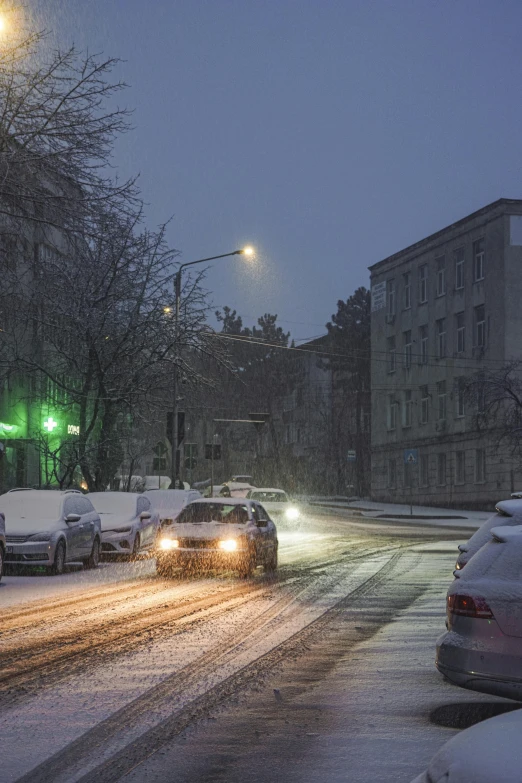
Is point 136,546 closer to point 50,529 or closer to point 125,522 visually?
point 125,522

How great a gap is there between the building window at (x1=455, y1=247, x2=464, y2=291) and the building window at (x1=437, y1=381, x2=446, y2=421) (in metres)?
5.59

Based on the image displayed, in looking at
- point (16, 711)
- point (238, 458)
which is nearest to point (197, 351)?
point (16, 711)

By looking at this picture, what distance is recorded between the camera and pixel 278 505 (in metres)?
54.6

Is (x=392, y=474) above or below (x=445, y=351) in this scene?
below

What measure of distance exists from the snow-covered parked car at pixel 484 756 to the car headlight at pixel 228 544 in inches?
708

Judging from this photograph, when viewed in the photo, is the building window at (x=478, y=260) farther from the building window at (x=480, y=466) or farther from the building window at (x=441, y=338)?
the building window at (x=480, y=466)

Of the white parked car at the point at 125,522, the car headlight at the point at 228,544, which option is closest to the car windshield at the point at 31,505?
the white parked car at the point at 125,522

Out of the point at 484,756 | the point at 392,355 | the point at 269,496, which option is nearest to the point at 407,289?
the point at 392,355

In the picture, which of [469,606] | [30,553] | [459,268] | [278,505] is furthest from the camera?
[459,268]

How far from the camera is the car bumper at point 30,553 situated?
72.6 ft

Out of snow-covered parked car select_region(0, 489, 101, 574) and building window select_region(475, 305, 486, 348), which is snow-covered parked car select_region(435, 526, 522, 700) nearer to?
snow-covered parked car select_region(0, 489, 101, 574)

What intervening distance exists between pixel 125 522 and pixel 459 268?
41292 mm

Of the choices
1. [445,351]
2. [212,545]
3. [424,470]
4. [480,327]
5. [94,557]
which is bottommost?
[94,557]

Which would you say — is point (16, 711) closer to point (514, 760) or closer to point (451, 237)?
point (514, 760)
